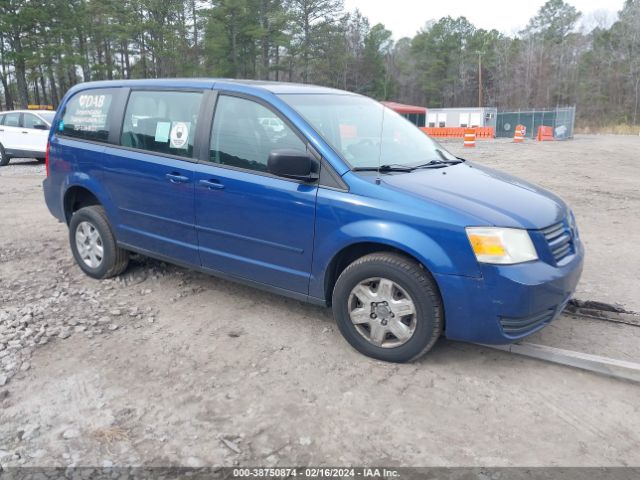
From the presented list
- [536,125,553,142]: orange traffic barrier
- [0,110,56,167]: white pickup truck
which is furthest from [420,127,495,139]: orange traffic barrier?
[0,110,56,167]: white pickup truck

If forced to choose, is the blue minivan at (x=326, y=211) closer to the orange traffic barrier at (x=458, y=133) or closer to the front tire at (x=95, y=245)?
the front tire at (x=95, y=245)

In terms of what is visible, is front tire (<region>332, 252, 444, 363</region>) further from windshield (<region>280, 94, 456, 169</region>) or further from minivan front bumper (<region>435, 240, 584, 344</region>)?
windshield (<region>280, 94, 456, 169</region>)

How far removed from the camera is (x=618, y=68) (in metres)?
72.4

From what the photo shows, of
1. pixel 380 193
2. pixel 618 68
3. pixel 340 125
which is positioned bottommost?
pixel 380 193

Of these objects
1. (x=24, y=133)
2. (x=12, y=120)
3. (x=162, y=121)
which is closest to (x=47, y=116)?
(x=24, y=133)

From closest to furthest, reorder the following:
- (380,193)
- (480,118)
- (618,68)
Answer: (380,193) → (480,118) → (618,68)

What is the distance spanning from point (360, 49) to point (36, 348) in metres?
86.0

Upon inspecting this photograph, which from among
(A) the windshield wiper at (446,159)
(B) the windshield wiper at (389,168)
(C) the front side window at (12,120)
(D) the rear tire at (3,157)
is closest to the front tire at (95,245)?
(B) the windshield wiper at (389,168)

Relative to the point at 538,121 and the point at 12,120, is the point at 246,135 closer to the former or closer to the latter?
the point at 12,120

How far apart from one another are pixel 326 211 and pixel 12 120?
572 inches

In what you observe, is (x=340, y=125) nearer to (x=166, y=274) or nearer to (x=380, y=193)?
(x=380, y=193)

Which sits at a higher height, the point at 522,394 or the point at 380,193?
the point at 380,193

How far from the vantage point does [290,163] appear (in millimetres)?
3576

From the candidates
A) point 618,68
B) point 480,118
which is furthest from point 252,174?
point 618,68
